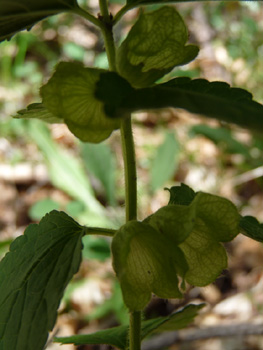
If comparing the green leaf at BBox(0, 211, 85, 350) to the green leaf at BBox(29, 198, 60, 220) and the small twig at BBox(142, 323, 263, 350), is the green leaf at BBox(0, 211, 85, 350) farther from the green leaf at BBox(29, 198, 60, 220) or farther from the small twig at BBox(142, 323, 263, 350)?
the green leaf at BBox(29, 198, 60, 220)

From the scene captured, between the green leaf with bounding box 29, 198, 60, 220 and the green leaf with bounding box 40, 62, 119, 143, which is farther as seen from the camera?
the green leaf with bounding box 29, 198, 60, 220

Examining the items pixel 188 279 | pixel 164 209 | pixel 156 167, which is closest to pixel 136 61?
pixel 164 209

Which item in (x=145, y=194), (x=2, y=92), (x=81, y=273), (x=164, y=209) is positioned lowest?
(x=164, y=209)

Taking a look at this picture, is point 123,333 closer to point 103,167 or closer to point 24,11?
point 24,11

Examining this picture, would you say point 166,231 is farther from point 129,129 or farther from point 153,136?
point 153,136

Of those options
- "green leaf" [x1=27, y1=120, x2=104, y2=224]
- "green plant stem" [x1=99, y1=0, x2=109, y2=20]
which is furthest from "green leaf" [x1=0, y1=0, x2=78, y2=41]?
"green leaf" [x1=27, y1=120, x2=104, y2=224]
